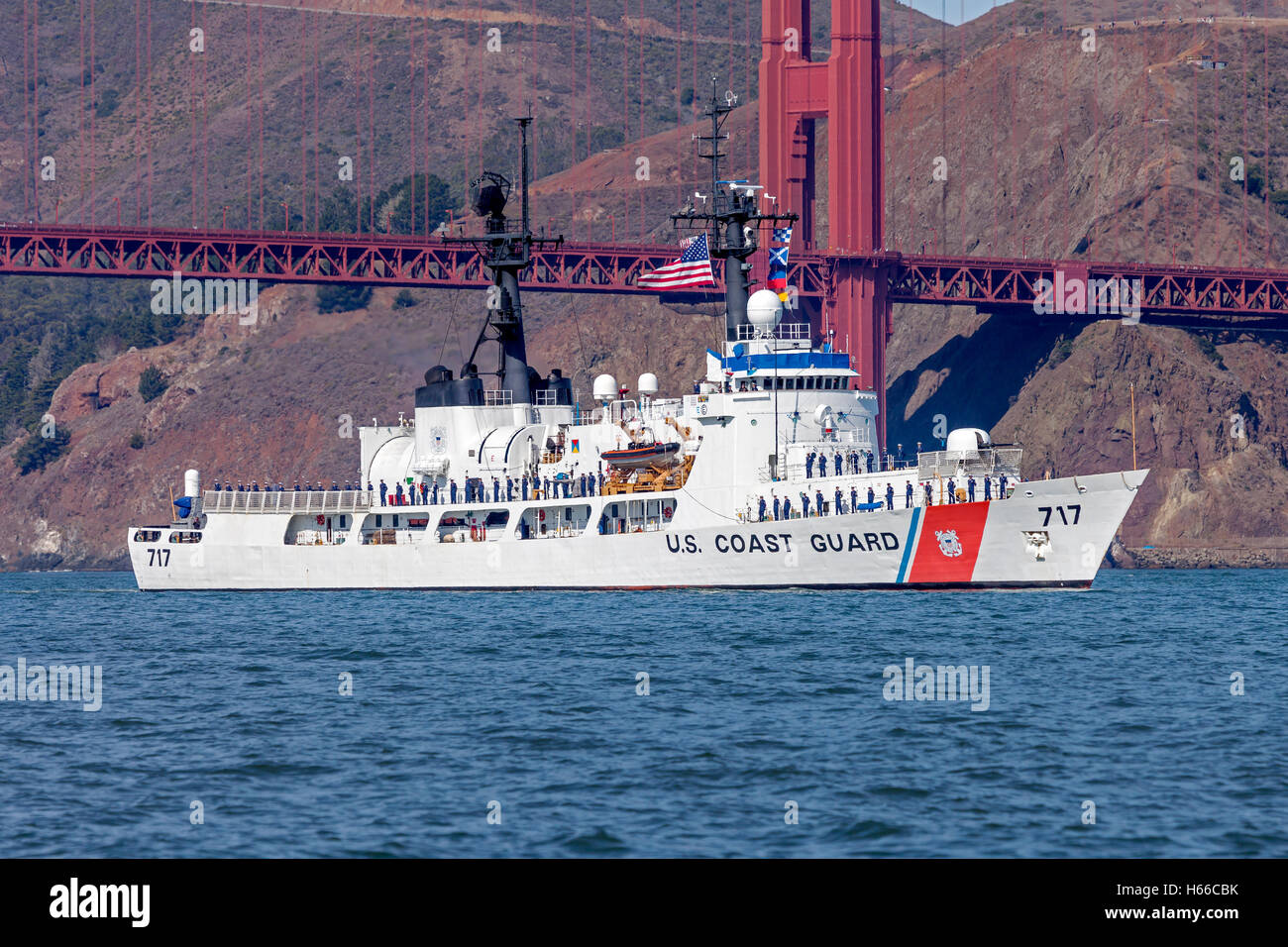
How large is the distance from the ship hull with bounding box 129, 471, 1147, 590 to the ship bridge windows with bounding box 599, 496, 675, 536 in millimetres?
595

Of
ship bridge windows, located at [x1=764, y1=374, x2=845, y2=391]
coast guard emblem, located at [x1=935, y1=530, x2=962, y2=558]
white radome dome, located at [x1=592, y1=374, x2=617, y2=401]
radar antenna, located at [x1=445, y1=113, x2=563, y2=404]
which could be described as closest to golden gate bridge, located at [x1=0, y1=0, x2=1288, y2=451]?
radar antenna, located at [x1=445, y1=113, x2=563, y2=404]

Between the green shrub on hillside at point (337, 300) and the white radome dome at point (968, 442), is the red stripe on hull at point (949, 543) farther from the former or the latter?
the green shrub on hillside at point (337, 300)

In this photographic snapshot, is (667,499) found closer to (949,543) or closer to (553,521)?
(553,521)

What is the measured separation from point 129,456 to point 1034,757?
375 ft

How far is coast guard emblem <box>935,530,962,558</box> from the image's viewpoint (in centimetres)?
4847

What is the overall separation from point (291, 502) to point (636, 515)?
14663 millimetres

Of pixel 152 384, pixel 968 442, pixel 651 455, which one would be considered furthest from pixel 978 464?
pixel 152 384

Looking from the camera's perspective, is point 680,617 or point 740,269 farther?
point 740,269

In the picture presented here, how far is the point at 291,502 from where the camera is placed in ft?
206

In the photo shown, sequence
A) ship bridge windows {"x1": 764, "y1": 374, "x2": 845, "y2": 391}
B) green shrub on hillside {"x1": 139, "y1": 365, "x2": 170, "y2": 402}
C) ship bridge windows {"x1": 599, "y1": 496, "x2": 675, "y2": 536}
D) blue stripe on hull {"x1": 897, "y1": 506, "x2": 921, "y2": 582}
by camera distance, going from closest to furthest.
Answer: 1. blue stripe on hull {"x1": 897, "y1": 506, "x2": 921, "y2": 582}
2. ship bridge windows {"x1": 764, "y1": 374, "x2": 845, "y2": 391}
3. ship bridge windows {"x1": 599, "y1": 496, "x2": 675, "y2": 536}
4. green shrub on hillside {"x1": 139, "y1": 365, "x2": 170, "y2": 402}

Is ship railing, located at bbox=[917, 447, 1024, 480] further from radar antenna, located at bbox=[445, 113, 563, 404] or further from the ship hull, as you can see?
radar antenna, located at bbox=[445, 113, 563, 404]
